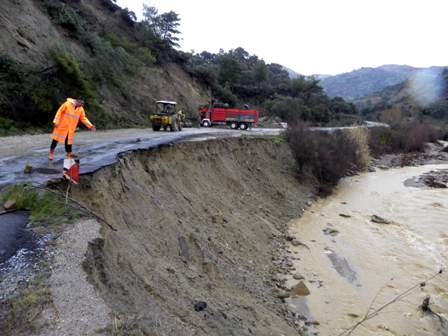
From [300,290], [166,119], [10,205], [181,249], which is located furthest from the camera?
[166,119]

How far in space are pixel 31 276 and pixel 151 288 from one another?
2061mm

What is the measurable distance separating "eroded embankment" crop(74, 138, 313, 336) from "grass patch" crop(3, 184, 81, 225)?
2.58 feet

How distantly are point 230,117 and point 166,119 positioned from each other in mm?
10480

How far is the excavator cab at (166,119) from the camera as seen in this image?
24.2 m

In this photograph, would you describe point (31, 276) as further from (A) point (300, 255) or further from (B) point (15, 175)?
(A) point (300, 255)

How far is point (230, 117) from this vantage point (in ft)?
110

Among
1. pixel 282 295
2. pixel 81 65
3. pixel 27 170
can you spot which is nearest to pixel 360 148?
pixel 81 65

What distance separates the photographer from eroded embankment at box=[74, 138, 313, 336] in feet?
18.6

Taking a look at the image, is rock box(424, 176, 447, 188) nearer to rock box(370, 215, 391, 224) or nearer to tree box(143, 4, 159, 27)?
rock box(370, 215, 391, 224)

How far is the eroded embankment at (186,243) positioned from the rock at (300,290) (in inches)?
29.2

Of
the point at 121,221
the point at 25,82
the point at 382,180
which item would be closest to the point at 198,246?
the point at 121,221

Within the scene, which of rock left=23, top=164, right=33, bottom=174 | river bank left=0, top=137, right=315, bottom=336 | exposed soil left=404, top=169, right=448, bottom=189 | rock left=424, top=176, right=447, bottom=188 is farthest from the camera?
exposed soil left=404, top=169, right=448, bottom=189

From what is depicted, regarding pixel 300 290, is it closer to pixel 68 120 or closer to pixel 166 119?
pixel 68 120

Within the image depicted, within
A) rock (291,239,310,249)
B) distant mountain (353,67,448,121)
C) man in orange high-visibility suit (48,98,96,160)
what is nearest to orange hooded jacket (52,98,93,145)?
man in orange high-visibility suit (48,98,96,160)
